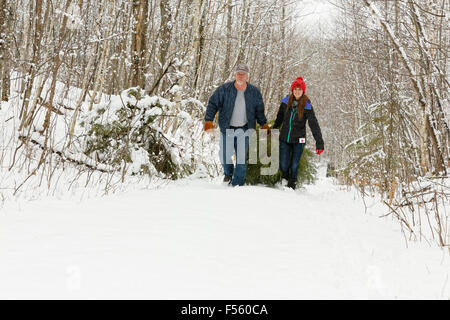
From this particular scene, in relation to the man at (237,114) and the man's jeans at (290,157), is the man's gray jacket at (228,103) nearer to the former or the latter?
the man at (237,114)

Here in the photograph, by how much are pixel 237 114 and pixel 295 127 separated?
93 cm

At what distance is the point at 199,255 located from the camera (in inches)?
82.9

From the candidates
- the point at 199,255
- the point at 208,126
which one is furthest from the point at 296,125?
the point at 199,255

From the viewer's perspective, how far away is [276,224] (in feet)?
10.2

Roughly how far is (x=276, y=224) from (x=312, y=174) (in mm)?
3326

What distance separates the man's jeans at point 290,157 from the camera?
5613 millimetres

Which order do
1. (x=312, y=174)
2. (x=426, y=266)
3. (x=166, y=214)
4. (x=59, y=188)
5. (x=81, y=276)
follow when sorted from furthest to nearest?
(x=312, y=174)
(x=59, y=188)
(x=166, y=214)
(x=426, y=266)
(x=81, y=276)

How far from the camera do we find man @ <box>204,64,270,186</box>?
5.35 metres

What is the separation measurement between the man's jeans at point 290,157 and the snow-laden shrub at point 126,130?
178 cm

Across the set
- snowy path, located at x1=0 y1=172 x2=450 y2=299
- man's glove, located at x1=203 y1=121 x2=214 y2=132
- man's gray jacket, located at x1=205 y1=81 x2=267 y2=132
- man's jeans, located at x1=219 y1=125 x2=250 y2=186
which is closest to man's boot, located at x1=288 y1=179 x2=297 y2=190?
man's jeans, located at x1=219 y1=125 x2=250 y2=186

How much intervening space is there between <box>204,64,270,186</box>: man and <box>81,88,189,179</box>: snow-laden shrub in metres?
0.77

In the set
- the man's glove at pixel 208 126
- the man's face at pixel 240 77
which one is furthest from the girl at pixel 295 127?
the man's glove at pixel 208 126
